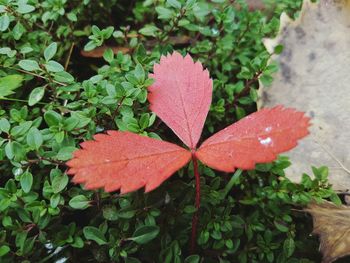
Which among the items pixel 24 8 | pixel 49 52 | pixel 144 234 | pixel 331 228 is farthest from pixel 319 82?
pixel 24 8

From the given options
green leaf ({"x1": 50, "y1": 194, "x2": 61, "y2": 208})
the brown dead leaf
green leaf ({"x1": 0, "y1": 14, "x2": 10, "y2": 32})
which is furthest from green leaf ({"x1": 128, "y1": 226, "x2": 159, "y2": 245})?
green leaf ({"x1": 0, "y1": 14, "x2": 10, "y2": 32})

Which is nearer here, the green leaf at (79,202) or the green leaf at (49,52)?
the green leaf at (79,202)

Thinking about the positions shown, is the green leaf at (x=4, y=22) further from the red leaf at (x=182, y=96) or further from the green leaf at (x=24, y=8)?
the red leaf at (x=182, y=96)

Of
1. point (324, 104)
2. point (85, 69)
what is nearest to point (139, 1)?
point (85, 69)

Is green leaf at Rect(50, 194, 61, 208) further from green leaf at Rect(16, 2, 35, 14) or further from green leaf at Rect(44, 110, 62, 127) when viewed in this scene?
green leaf at Rect(16, 2, 35, 14)

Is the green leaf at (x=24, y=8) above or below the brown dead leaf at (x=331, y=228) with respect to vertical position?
above

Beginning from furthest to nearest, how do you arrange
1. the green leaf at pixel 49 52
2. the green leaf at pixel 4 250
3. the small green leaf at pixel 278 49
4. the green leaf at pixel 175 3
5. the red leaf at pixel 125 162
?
the small green leaf at pixel 278 49, the green leaf at pixel 175 3, the green leaf at pixel 49 52, the green leaf at pixel 4 250, the red leaf at pixel 125 162

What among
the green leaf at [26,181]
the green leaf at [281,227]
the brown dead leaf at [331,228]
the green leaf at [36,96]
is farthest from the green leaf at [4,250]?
the brown dead leaf at [331,228]
